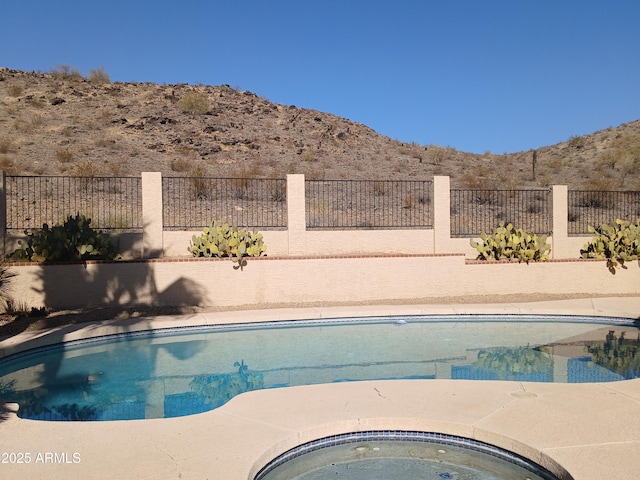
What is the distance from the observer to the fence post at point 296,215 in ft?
52.2

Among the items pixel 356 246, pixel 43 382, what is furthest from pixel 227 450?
pixel 356 246

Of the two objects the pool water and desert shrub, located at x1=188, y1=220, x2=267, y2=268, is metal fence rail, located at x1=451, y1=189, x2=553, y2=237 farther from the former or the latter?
the pool water

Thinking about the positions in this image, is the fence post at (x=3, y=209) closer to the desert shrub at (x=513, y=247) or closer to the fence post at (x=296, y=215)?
the fence post at (x=296, y=215)

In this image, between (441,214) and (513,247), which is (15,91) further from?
(513,247)

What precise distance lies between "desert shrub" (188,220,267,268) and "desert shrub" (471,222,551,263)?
6221 mm

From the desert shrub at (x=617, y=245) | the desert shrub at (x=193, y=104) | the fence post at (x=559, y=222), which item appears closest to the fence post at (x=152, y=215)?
the fence post at (x=559, y=222)

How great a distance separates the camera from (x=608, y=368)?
9.16 m

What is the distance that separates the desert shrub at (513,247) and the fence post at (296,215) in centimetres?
489

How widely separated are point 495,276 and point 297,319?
6.17 meters

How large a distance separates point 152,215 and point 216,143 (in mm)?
22397

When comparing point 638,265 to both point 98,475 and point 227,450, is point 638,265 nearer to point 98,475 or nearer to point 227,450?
point 227,450

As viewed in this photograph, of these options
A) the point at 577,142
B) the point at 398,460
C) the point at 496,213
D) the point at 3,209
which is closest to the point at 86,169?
the point at 3,209

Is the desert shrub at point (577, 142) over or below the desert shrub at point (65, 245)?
over

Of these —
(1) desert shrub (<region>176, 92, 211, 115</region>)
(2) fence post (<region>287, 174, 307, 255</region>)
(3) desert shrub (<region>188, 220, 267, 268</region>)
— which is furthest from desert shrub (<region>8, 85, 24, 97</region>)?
(2) fence post (<region>287, 174, 307, 255</region>)
